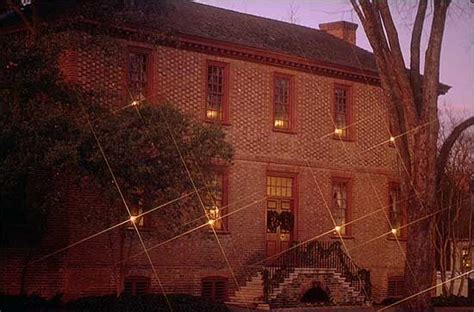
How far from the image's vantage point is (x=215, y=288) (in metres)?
23.3

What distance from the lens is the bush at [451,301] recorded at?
26.6 meters

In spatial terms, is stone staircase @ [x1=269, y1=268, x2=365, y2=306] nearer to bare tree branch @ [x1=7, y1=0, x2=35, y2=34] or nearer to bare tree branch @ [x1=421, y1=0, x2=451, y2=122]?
bare tree branch @ [x1=421, y1=0, x2=451, y2=122]

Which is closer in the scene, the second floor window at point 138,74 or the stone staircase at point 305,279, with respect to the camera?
the second floor window at point 138,74

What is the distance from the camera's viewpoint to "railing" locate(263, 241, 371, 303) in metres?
24.3

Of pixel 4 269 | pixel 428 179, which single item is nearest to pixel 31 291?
pixel 4 269

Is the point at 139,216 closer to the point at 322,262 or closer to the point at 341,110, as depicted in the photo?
the point at 322,262

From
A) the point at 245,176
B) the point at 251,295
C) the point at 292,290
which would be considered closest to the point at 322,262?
the point at 292,290

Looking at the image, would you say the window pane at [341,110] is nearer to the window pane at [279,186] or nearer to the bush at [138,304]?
the window pane at [279,186]

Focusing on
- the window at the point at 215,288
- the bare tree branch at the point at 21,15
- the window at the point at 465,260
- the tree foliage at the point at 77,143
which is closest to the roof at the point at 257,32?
the bare tree branch at the point at 21,15

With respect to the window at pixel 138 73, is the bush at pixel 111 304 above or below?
below

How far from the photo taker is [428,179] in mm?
20625

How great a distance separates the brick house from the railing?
44 mm

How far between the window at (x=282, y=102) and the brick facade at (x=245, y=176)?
19 cm

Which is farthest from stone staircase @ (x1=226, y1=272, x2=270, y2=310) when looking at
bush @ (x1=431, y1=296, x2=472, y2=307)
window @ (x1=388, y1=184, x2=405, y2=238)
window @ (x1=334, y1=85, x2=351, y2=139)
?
window @ (x1=388, y1=184, x2=405, y2=238)
